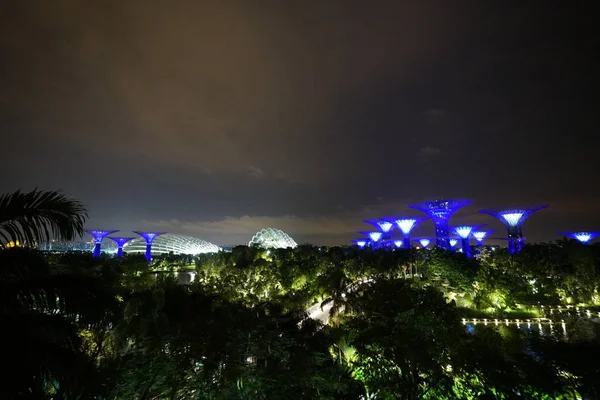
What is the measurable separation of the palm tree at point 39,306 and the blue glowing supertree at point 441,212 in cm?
5514

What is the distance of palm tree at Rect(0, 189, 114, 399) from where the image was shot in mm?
4043

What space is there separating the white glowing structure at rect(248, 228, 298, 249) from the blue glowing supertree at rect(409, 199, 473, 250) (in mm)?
46851

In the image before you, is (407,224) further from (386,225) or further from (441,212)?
(441,212)

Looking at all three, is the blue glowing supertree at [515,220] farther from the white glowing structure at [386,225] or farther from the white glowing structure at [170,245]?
the white glowing structure at [170,245]

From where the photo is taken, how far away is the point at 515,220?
5312 cm

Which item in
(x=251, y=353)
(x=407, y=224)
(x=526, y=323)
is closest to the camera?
(x=251, y=353)

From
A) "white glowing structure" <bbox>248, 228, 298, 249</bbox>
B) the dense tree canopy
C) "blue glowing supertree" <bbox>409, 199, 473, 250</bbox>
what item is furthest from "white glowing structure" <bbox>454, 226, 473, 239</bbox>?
the dense tree canopy

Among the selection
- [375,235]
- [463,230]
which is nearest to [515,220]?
[463,230]

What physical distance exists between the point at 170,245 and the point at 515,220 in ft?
282

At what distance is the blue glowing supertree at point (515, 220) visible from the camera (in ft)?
172

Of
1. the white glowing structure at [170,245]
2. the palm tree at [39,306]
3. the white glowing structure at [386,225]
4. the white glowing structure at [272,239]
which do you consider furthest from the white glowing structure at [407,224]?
the palm tree at [39,306]

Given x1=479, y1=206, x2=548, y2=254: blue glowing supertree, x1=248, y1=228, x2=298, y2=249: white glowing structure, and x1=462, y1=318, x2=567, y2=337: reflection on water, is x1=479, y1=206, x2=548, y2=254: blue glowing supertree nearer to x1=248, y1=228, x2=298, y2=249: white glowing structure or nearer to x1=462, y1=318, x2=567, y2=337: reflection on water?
x1=462, y1=318, x2=567, y2=337: reflection on water

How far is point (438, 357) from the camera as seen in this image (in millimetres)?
8992

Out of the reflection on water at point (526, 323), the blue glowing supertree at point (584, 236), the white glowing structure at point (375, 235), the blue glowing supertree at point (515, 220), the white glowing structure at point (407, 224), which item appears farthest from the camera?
the white glowing structure at point (375, 235)
